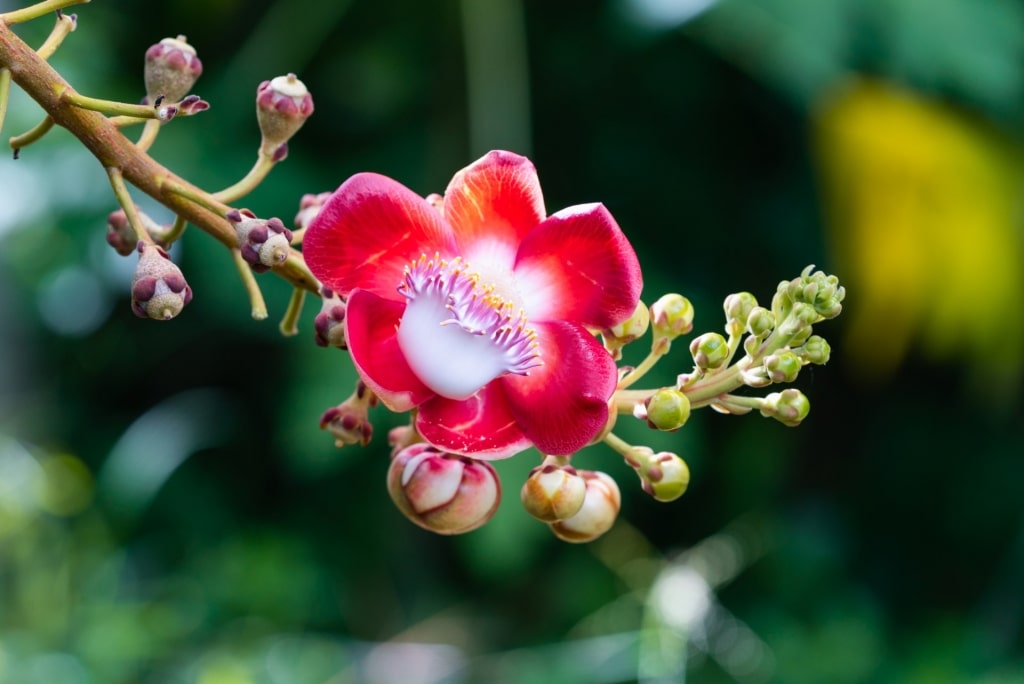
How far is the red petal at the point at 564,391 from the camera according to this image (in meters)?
0.59

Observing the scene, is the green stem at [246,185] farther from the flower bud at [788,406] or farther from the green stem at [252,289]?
the flower bud at [788,406]

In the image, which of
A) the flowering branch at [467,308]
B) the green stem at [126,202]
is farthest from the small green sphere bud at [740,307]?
the green stem at [126,202]

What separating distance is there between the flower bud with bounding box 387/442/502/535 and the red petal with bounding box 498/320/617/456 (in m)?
0.04

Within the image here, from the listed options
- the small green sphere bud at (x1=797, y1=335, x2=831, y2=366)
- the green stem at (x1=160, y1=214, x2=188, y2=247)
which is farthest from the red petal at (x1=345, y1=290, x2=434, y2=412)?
the small green sphere bud at (x1=797, y1=335, x2=831, y2=366)

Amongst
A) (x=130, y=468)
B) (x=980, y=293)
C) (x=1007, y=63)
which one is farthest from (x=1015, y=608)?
(x=130, y=468)

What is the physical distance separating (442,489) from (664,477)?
0.13 meters

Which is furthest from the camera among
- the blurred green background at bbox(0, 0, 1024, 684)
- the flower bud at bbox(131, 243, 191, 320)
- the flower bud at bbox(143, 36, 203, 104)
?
the blurred green background at bbox(0, 0, 1024, 684)

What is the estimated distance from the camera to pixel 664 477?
0.62 meters

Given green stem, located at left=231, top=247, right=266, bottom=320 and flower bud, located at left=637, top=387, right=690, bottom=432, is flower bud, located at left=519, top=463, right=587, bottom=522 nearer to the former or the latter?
flower bud, located at left=637, top=387, right=690, bottom=432

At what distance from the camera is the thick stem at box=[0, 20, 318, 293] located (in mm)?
547

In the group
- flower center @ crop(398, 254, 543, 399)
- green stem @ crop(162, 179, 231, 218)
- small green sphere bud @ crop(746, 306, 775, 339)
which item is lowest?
flower center @ crop(398, 254, 543, 399)

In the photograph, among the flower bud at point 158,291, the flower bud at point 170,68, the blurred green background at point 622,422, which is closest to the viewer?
the flower bud at point 158,291

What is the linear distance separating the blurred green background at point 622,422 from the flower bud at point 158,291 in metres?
1.64

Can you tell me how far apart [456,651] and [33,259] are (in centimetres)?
136
